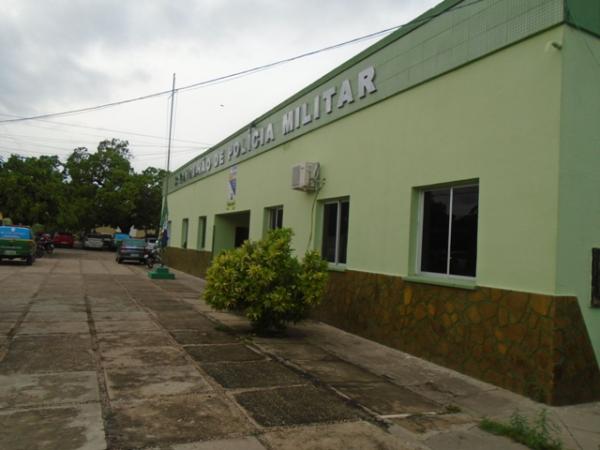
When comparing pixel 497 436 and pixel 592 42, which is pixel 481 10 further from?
pixel 497 436

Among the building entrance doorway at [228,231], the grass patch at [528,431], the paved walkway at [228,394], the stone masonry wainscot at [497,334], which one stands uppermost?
the building entrance doorway at [228,231]

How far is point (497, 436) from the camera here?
4203 mm

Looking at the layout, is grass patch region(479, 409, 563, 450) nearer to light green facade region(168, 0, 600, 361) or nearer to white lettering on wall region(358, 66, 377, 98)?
light green facade region(168, 0, 600, 361)

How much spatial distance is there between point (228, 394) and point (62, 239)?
43.1 m

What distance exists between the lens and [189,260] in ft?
Answer: 68.0

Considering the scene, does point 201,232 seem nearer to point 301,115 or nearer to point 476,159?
point 301,115

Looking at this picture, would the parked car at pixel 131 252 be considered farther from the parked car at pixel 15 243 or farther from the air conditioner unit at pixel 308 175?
the air conditioner unit at pixel 308 175

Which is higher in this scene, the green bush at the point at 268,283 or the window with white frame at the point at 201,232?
the window with white frame at the point at 201,232

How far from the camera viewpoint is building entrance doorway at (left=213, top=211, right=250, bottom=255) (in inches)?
679

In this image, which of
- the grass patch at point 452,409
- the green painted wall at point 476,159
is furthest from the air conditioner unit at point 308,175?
the grass patch at point 452,409

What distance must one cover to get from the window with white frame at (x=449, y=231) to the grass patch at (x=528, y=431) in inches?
87.5

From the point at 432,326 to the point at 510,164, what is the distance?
7.81 feet

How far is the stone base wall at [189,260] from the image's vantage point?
1842cm

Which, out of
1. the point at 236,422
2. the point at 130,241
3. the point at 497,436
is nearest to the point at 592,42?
the point at 497,436
